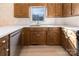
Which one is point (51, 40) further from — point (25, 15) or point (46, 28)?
point (25, 15)

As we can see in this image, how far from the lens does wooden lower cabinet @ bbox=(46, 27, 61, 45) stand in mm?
5453

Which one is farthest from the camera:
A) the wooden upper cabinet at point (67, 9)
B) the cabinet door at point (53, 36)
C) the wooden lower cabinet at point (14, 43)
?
the cabinet door at point (53, 36)

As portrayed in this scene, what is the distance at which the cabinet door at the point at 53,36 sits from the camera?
545 centimetres

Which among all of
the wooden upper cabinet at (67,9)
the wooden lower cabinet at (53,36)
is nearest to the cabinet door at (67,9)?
the wooden upper cabinet at (67,9)

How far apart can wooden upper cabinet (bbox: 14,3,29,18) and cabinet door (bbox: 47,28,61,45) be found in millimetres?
1090

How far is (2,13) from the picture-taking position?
19.7ft

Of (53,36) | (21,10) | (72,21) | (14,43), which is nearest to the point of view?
(14,43)

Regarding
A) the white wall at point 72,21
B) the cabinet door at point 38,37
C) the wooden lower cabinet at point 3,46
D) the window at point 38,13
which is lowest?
the cabinet door at point 38,37

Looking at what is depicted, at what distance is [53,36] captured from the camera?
217 inches

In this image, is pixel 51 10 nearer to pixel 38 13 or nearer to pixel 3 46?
pixel 38 13

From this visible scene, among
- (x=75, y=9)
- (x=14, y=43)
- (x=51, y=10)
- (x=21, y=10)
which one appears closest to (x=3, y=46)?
(x=14, y=43)

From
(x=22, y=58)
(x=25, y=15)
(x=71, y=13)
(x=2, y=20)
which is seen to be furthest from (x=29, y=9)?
(x=22, y=58)

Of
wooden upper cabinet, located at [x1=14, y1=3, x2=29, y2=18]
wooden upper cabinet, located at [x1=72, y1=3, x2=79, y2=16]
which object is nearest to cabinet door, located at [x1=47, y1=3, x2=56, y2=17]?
wooden upper cabinet, located at [x1=14, y1=3, x2=29, y2=18]

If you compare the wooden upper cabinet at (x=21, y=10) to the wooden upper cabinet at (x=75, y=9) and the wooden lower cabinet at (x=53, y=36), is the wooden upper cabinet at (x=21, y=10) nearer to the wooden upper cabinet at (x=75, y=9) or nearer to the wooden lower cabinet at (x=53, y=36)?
the wooden lower cabinet at (x=53, y=36)
